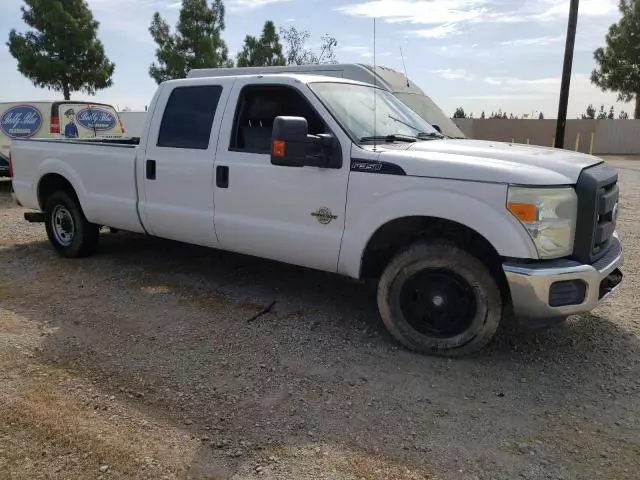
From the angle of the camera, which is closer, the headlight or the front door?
the headlight

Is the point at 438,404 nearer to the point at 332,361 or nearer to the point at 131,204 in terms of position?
the point at 332,361

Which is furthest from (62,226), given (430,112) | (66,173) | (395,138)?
(430,112)

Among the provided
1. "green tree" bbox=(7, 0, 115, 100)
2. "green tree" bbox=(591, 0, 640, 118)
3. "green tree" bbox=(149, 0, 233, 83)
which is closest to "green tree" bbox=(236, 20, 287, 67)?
"green tree" bbox=(149, 0, 233, 83)

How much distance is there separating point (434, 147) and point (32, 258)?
488 cm

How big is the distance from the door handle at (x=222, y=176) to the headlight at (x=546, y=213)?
2.35m

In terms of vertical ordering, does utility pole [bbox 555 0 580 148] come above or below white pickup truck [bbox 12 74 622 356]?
above

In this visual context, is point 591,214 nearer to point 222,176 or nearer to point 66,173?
point 222,176

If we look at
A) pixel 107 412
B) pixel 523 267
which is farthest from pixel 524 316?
pixel 107 412

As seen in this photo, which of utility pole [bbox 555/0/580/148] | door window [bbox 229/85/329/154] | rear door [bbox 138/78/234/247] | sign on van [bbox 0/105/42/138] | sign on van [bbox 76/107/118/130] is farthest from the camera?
utility pole [bbox 555/0/580/148]

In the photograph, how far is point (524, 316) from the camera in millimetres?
3686

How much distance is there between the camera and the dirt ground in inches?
111

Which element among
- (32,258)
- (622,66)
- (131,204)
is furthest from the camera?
(622,66)

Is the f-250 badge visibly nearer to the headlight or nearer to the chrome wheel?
the headlight

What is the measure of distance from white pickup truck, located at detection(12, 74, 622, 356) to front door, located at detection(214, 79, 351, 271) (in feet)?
0.04
